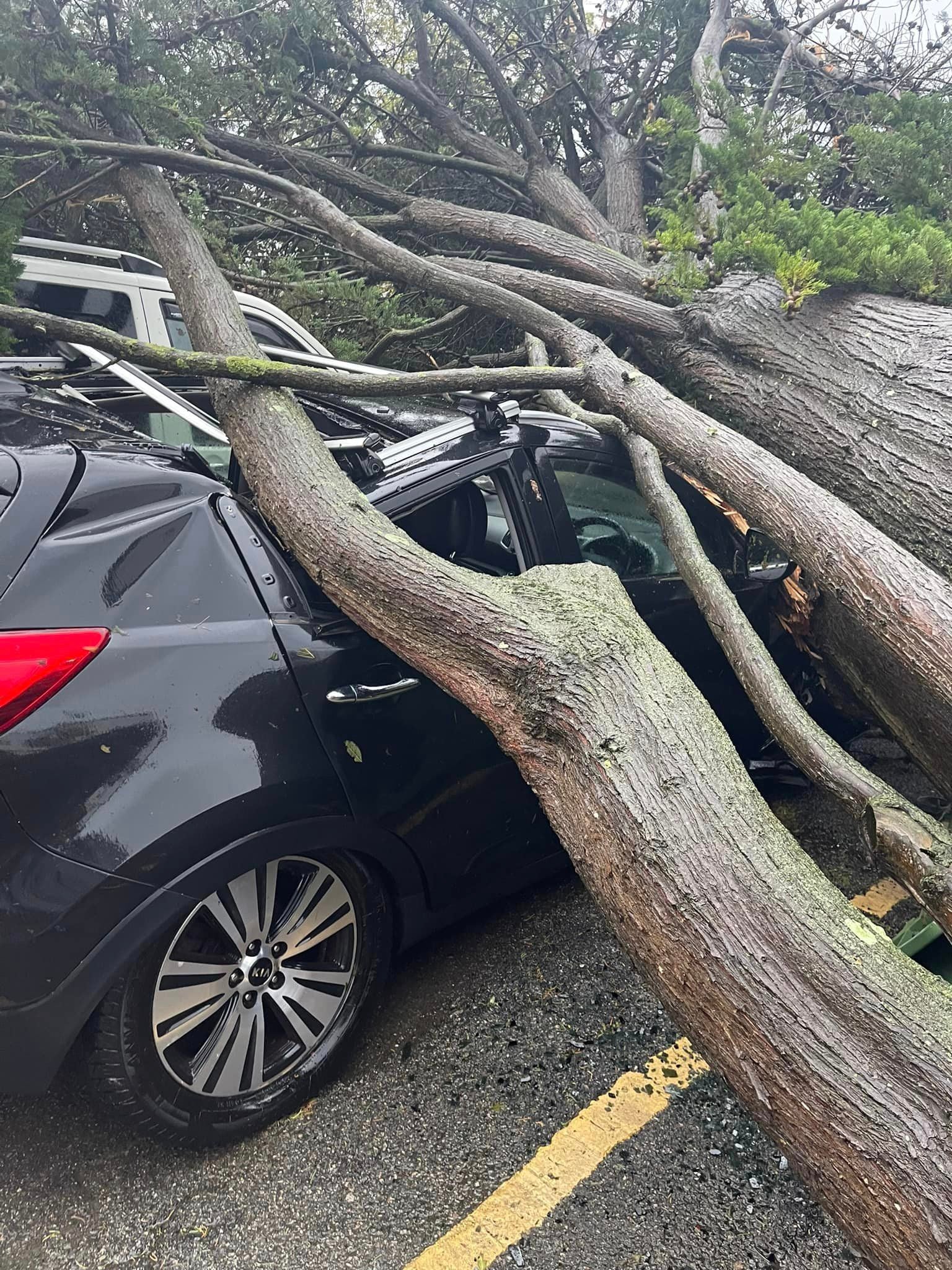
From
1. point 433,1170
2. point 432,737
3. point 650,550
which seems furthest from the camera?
point 650,550

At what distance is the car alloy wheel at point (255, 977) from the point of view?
2.05 meters

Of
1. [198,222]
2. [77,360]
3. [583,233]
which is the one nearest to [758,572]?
[77,360]

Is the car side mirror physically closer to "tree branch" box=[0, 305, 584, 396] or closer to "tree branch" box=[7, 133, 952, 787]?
"tree branch" box=[7, 133, 952, 787]

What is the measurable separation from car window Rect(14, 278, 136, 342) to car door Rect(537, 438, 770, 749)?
3.09 m

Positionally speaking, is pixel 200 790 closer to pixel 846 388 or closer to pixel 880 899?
pixel 880 899

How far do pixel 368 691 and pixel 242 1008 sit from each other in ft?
2.80

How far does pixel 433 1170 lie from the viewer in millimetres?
2096

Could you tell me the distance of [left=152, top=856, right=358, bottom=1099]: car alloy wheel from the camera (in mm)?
A: 2053

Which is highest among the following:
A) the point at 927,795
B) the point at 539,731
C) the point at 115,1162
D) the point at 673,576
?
the point at 673,576

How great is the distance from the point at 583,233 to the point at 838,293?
2.16 metres

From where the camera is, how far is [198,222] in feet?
16.6

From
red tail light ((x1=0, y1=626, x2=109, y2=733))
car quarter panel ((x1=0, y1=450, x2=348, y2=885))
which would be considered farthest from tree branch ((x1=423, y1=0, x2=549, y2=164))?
red tail light ((x1=0, y1=626, x2=109, y2=733))

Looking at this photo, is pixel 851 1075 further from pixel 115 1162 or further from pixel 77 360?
pixel 77 360

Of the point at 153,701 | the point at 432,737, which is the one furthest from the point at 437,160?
the point at 153,701
